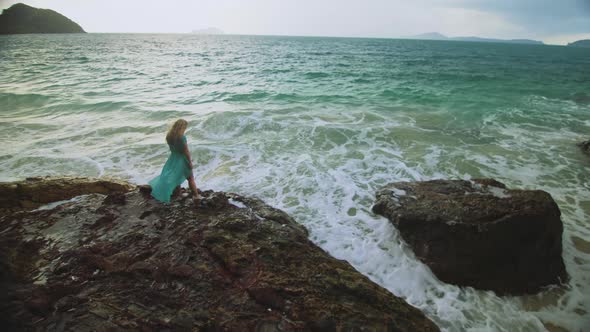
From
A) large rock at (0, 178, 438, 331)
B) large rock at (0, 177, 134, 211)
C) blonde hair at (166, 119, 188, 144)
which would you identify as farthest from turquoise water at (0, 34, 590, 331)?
blonde hair at (166, 119, 188, 144)

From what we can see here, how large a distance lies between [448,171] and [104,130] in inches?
435

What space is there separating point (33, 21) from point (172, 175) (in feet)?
549

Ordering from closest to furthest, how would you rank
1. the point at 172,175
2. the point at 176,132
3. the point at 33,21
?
the point at 176,132, the point at 172,175, the point at 33,21

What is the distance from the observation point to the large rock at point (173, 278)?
2205 mm

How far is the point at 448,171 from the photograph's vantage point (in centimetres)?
676

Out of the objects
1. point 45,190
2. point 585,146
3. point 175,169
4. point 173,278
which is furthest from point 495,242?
point 585,146

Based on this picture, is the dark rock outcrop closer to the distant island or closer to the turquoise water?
the turquoise water

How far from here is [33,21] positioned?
373 feet

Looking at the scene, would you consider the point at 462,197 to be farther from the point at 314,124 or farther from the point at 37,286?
the point at 314,124

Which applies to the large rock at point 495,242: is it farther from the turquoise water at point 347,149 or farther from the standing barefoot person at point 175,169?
the standing barefoot person at point 175,169

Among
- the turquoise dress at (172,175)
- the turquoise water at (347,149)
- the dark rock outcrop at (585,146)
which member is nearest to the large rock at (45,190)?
the turquoise dress at (172,175)

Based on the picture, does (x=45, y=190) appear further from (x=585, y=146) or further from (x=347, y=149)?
(x=585, y=146)

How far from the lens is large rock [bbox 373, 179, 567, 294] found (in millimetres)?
3561

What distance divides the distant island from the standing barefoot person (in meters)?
129
